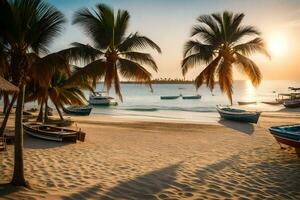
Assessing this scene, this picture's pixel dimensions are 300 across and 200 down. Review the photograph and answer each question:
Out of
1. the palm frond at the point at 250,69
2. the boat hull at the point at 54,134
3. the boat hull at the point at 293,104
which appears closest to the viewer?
the boat hull at the point at 54,134

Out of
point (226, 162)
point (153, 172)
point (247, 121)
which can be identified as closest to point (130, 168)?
point (153, 172)

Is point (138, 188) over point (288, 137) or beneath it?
beneath

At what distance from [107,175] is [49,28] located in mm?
4773

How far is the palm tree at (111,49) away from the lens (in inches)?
822

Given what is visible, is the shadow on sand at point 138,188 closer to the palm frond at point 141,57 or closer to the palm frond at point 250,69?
the palm frond at point 141,57

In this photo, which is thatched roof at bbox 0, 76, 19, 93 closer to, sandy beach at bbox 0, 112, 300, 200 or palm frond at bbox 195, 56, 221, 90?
sandy beach at bbox 0, 112, 300, 200

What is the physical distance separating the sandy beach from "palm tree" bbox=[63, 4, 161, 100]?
14.4ft

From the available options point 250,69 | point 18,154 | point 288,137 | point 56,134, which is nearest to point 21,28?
point 18,154

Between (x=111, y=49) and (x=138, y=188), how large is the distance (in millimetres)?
13746

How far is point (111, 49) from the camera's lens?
2194cm

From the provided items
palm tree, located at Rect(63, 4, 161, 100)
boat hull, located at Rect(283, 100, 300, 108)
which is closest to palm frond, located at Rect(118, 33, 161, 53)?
palm tree, located at Rect(63, 4, 161, 100)

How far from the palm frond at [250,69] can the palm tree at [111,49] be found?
784cm

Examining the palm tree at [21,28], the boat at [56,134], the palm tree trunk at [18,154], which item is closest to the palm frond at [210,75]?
the boat at [56,134]

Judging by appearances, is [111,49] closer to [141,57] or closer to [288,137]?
[141,57]
